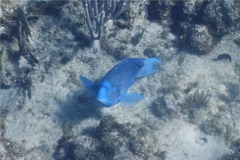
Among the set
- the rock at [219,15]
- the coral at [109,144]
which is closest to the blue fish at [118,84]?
the coral at [109,144]

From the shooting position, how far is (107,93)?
159 inches

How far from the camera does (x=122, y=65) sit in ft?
14.2

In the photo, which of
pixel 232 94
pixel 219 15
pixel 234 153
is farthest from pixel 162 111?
pixel 219 15

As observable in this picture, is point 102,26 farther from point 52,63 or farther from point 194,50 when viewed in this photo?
point 194,50

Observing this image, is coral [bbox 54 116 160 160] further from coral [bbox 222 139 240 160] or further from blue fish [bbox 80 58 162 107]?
coral [bbox 222 139 240 160]

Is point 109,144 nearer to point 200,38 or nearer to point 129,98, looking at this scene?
point 129,98

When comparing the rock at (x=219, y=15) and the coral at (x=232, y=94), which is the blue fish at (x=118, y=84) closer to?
the coral at (x=232, y=94)

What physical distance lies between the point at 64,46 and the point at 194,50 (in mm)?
2592

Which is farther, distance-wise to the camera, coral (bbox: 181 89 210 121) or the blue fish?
coral (bbox: 181 89 210 121)

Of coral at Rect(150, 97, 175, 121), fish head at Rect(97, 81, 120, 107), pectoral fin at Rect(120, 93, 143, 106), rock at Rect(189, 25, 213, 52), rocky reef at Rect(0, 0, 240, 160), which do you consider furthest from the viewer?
rock at Rect(189, 25, 213, 52)

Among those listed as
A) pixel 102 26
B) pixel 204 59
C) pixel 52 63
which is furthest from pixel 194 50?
pixel 52 63

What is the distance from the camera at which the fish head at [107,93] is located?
4008 millimetres

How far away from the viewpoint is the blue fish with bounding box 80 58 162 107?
4.04 meters

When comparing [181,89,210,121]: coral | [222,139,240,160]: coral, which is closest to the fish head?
[181,89,210,121]: coral
